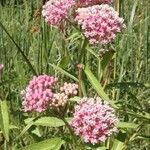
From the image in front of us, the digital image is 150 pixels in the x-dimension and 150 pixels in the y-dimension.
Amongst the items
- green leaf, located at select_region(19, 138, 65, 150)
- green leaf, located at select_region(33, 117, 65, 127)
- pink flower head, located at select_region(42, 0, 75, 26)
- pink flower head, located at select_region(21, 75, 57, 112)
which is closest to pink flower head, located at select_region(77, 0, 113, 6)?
pink flower head, located at select_region(42, 0, 75, 26)

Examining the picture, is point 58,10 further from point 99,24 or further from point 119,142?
point 119,142

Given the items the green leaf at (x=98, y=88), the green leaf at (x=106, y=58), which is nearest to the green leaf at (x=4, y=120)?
the green leaf at (x=98, y=88)

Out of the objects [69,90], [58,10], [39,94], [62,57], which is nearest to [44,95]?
[39,94]

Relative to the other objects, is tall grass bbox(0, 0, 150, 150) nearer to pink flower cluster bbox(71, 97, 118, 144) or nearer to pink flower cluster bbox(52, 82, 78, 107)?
pink flower cluster bbox(52, 82, 78, 107)

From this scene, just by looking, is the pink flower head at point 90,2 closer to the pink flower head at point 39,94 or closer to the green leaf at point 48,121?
the pink flower head at point 39,94

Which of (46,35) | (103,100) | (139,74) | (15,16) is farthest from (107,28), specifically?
(15,16)

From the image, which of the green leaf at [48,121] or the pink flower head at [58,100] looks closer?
the pink flower head at [58,100]

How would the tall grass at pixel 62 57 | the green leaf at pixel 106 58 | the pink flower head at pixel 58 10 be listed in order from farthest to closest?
1. the tall grass at pixel 62 57
2. the pink flower head at pixel 58 10
3. the green leaf at pixel 106 58
